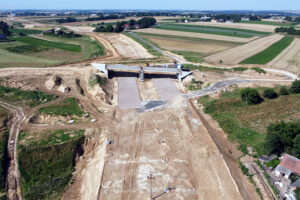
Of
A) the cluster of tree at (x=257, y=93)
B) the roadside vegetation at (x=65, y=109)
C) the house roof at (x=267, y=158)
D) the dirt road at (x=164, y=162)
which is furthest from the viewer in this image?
the cluster of tree at (x=257, y=93)

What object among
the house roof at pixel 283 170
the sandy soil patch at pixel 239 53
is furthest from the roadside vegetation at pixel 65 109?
the sandy soil patch at pixel 239 53

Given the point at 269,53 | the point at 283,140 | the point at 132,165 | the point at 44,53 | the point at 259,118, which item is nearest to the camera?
the point at 132,165

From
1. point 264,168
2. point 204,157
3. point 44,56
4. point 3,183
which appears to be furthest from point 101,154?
point 44,56

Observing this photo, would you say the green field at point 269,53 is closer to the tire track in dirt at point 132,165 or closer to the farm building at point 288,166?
the farm building at point 288,166

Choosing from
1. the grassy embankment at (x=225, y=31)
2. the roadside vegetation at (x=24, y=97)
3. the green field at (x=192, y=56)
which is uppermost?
the grassy embankment at (x=225, y=31)

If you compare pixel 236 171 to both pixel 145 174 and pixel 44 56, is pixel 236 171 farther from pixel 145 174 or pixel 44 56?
pixel 44 56

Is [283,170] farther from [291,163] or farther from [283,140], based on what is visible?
[283,140]

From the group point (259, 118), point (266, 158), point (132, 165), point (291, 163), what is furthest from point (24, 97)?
point (291, 163)
